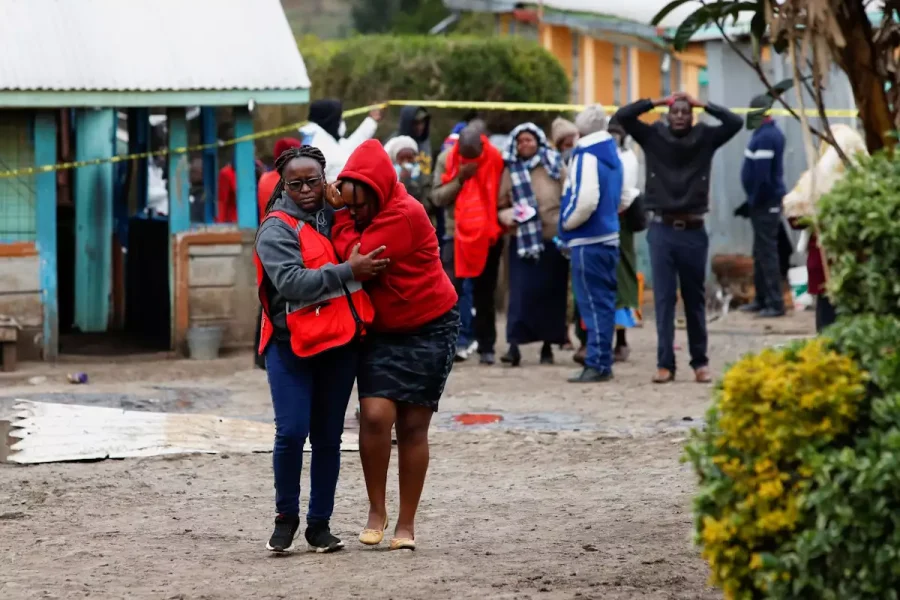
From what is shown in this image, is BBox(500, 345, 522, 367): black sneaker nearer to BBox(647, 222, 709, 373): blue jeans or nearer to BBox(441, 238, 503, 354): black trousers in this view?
BBox(441, 238, 503, 354): black trousers

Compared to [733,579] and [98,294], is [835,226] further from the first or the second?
[98,294]

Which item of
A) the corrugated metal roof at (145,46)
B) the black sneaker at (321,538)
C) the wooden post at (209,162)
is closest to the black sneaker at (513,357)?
the corrugated metal roof at (145,46)

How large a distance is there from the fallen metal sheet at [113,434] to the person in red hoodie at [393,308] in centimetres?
287

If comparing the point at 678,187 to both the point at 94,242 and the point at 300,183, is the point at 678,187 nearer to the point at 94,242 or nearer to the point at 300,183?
the point at 300,183

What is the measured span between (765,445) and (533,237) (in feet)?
28.2

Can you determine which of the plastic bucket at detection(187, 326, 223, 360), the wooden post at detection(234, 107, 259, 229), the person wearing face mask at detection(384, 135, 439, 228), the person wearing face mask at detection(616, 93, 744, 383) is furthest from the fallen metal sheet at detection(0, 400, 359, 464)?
the wooden post at detection(234, 107, 259, 229)

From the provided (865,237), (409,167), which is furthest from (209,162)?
(865,237)

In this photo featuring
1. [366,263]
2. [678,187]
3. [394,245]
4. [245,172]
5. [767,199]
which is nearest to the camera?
[366,263]

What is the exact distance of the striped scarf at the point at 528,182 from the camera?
42.0 ft

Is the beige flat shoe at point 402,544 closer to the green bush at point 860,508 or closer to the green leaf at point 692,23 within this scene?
the green leaf at point 692,23

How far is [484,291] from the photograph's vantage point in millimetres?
13406

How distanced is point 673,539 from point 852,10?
7.66 ft

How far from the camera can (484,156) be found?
1293 centimetres

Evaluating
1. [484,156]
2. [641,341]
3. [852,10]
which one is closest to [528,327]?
[484,156]
